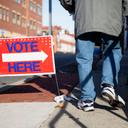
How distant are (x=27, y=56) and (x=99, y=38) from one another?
5.63ft

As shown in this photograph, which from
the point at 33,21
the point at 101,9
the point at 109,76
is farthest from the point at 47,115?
the point at 33,21

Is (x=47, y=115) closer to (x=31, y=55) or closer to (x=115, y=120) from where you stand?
(x=115, y=120)

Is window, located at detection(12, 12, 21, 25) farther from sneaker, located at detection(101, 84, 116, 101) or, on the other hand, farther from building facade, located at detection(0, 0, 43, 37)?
sneaker, located at detection(101, 84, 116, 101)

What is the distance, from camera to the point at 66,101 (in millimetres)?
6105

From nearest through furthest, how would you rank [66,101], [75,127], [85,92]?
[75,127] < [85,92] < [66,101]

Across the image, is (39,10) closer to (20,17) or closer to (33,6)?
(33,6)

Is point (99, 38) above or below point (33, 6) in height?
below

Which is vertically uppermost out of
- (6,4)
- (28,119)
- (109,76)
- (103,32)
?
(6,4)

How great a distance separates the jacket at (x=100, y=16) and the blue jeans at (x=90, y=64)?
23 centimetres

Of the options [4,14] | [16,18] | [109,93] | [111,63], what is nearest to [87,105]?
[109,93]

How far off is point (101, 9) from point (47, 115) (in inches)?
57.3

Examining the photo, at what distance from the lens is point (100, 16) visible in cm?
532

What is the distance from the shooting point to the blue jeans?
5465 millimetres

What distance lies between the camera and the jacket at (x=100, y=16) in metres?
5.31
